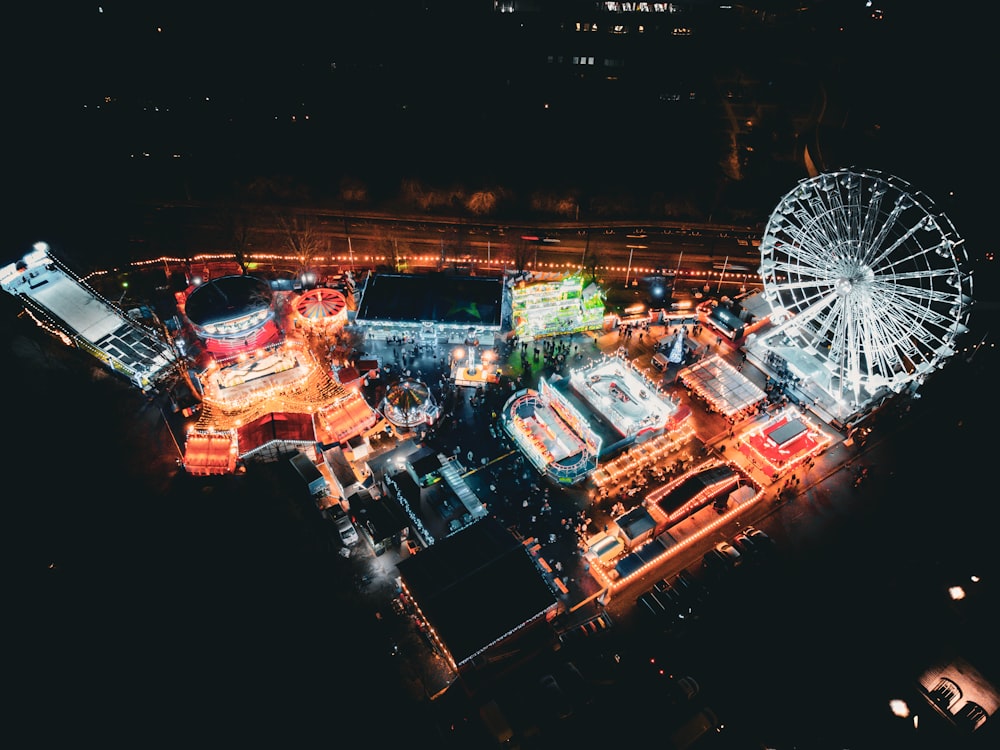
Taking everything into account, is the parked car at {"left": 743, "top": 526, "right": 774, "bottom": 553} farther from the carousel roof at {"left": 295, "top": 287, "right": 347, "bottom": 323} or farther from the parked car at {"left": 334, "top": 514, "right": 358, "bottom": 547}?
the carousel roof at {"left": 295, "top": 287, "right": 347, "bottom": 323}

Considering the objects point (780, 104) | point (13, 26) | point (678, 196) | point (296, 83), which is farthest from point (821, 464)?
point (13, 26)

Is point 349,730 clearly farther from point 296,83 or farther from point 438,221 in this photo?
point 296,83

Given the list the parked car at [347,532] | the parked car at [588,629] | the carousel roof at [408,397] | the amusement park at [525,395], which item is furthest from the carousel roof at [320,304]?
the parked car at [588,629]

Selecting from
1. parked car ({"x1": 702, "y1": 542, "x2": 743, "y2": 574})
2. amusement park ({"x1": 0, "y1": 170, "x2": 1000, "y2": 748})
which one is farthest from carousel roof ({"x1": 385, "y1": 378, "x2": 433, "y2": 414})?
parked car ({"x1": 702, "y1": 542, "x2": 743, "y2": 574})

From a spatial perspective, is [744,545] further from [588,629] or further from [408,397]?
[408,397]

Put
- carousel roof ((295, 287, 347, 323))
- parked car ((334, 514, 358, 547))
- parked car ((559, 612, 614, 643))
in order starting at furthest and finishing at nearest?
1. carousel roof ((295, 287, 347, 323))
2. parked car ((334, 514, 358, 547))
3. parked car ((559, 612, 614, 643))

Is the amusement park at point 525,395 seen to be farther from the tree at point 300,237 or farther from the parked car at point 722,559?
the tree at point 300,237

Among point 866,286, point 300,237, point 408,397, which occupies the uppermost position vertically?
point 866,286

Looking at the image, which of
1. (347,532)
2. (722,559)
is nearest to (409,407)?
(347,532)

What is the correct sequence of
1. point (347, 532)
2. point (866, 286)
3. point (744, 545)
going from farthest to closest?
1. point (866, 286)
2. point (744, 545)
3. point (347, 532)
